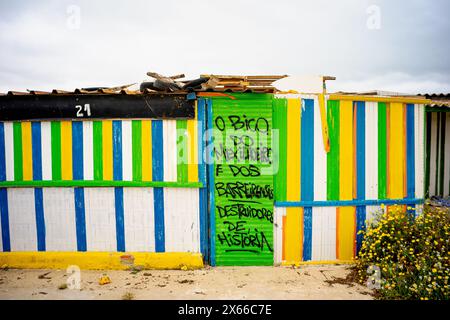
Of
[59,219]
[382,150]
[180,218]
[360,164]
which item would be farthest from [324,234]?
[59,219]

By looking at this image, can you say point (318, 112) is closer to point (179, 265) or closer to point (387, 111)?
point (387, 111)

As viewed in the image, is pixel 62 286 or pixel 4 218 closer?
pixel 62 286

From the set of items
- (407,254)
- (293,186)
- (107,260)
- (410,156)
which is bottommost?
(107,260)

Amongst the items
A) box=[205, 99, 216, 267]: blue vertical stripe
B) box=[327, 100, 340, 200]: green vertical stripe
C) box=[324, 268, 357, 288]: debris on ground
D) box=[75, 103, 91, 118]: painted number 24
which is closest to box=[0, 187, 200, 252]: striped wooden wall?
box=[205, 99, 216, 267]: blue vertical stripe

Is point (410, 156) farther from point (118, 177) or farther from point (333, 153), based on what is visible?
point (118, 177)

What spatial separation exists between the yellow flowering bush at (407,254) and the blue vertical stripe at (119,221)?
161 inches

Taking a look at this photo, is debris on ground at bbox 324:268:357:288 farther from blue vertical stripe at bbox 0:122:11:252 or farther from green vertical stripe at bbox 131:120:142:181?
blue vertical stripe at bbox 0:122:11:252

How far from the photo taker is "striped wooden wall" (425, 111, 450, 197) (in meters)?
9.29

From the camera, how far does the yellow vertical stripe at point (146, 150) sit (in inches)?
203

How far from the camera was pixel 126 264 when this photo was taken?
17.0ft

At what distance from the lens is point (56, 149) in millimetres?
5234

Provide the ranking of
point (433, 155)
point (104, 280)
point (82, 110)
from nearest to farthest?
point (104, 280) → point (82, 110) → point (433, 155)

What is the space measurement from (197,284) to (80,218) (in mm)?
2463

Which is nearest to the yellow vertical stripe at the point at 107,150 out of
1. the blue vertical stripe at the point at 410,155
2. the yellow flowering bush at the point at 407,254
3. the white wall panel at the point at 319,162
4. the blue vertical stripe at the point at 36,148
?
the blue vertical stripe at the point at 36,148
